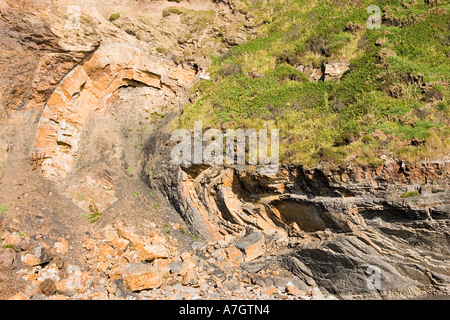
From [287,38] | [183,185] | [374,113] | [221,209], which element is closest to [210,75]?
[287,38]

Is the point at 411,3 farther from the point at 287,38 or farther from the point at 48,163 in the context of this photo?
the point at 48,163

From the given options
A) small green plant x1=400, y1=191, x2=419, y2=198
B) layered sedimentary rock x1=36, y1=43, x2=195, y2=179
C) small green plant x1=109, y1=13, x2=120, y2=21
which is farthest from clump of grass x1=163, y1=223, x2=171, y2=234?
small green plant x1=109, y1=13, x2=120, y2=21

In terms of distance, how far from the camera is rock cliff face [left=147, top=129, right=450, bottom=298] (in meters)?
8.97

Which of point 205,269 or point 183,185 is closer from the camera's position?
point 205,269

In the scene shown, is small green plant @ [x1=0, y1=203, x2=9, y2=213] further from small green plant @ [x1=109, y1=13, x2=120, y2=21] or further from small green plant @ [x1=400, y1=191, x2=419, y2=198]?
small green plant @ [x1=400, y1=191, x2=419, y2=198]

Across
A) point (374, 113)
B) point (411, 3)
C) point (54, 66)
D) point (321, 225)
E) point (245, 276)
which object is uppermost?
point (411, 3)

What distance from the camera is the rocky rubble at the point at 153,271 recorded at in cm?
1030

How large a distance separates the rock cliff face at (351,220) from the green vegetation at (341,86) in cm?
58

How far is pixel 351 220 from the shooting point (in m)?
9.93

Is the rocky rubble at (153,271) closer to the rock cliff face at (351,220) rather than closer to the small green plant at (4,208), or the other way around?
the rock cliff face at (351,220)

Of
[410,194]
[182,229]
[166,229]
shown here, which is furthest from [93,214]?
[410,194]

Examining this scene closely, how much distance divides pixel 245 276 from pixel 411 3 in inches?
586

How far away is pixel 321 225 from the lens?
10648 millimetres

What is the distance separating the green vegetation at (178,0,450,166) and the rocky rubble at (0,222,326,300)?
357cm
